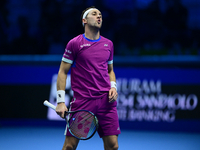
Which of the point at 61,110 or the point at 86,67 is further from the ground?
the point at 86,67

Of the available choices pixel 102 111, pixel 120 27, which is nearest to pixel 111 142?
pixel 102 111

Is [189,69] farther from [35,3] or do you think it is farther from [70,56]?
[35,3]

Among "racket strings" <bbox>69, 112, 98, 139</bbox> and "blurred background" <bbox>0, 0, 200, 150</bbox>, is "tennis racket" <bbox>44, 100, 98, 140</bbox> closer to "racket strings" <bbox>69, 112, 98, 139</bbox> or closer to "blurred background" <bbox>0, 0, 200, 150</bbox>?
"racket strings" <bbox>69, 112, 98, 139</bbox>

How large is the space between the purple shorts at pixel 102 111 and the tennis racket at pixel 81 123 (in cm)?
10

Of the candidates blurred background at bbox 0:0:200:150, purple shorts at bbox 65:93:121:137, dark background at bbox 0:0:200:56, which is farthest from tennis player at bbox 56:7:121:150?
dark background at bbox 0:0:200:56

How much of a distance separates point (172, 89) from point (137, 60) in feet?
2.93

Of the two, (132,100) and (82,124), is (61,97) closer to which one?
(82,124)

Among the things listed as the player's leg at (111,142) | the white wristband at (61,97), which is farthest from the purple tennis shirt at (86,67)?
the player's leg at (111,142)

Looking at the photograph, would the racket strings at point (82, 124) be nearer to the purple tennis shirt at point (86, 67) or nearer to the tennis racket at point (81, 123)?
the tennis racket at point (81, 123)

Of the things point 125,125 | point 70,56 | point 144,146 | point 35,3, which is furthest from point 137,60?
point 35,3

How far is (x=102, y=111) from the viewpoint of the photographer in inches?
101

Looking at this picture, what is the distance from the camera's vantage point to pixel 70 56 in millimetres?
2523

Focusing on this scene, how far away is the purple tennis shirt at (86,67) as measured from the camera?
2527 millimetres

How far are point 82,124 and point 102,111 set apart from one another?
23cm
